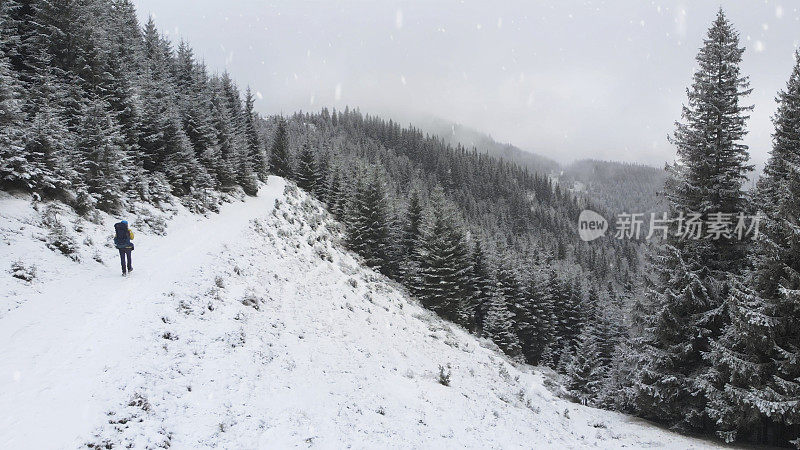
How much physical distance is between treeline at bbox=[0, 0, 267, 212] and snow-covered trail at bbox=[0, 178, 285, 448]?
4.44 meters

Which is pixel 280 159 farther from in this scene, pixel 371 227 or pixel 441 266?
pixel 441 266

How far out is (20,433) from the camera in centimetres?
588

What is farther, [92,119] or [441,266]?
[441,266]

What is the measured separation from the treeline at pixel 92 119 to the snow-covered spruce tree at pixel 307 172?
73.5 ft

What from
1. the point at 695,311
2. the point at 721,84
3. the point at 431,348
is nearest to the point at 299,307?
the point at 431,348

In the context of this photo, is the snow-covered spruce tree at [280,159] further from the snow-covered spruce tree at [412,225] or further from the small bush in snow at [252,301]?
the small bush in snow at [252,301]

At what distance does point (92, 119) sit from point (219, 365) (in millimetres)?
14241

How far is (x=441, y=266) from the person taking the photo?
3700 centimetres

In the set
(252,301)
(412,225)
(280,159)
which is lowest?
(252,301)

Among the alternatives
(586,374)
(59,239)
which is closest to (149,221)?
(59,239)

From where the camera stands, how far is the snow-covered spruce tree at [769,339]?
497 inches

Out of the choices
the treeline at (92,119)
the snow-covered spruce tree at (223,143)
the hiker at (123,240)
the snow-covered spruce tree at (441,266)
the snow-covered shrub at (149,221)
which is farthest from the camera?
the snow-covered spruce tree at (441,266)

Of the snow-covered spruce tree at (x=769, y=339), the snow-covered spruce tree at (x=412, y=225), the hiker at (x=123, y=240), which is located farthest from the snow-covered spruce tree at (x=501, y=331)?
the hiker at (x=123, y=240)

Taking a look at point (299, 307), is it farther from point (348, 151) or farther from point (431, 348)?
point (348, 151)
